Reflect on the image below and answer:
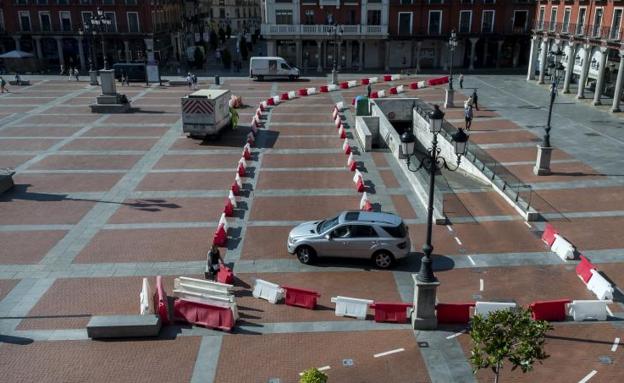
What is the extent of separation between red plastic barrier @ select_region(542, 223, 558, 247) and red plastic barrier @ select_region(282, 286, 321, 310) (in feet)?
29.1

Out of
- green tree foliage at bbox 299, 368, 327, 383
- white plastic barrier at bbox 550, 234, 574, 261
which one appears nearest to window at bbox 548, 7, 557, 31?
white plastic barrier at bbox 550, 234, 574, 261

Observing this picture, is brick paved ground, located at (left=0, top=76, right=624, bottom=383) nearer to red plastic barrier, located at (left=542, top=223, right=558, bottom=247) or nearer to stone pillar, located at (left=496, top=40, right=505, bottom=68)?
red plastic barrier, located at (left=542, top=223, right=558, bottom=247)

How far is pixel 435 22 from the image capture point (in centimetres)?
6284

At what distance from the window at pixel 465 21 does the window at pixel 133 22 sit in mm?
37114

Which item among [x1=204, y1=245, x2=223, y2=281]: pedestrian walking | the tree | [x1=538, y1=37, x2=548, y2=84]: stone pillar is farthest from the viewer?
[x1=538, y1=37, x2=548, y2=84]: stone pillar

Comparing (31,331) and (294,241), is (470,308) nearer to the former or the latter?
(294,241)

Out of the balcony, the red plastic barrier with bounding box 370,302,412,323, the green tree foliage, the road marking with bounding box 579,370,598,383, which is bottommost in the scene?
the road marking with bounding box 579,370,598,383

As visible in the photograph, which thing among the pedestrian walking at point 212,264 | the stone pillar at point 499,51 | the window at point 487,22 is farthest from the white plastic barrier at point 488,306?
the stone pillar at point 499,51

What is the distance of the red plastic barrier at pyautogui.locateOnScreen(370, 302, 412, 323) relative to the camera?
1488cm

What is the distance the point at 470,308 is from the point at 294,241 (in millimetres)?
6047

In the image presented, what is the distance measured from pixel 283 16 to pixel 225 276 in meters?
51.7

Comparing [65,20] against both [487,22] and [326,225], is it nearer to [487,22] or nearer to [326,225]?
[487,22]

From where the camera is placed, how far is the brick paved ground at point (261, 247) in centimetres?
1338

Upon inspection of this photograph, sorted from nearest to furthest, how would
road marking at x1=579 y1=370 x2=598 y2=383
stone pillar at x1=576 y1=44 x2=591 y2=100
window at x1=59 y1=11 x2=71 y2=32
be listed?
road marking at x1=579 y1=370 x2=598 y2=383 → stone pillar at x1=576 y1=44 x2=591 y2=100 → window at x1=59 y1=11 x2=71 y2=32
